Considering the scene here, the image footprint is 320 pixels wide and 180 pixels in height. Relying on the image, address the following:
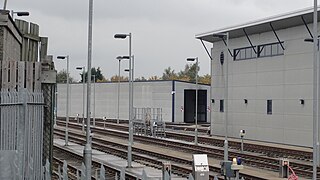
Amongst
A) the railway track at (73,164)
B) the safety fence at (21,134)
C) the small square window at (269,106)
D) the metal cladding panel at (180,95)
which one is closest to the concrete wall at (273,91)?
the small square window at (269,106)

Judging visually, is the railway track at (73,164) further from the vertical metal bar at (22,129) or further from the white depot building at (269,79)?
the white depot building at (269,79)

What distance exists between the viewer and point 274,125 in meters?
45.3

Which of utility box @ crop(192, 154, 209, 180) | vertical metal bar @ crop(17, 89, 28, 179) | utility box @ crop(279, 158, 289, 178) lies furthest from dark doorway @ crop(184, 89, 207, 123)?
vertical metal bar @ crop(17, 89, 28, 179)

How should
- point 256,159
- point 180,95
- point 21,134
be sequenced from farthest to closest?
1. point 180,95
2. point 256,159
3. point 21,134

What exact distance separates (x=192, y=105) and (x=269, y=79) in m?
42.8

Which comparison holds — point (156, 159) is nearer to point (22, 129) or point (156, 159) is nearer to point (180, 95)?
point (22, 129)

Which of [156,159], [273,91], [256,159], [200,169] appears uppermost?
[273,91]

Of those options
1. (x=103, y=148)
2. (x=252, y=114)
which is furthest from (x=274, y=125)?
(x=103, y=148)

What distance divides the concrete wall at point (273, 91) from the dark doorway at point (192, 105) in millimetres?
31719

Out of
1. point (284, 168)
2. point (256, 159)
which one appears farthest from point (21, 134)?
point (256, 159)

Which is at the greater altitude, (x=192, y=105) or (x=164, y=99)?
(x=164, y=99)

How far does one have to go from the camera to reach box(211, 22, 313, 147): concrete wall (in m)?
41.6

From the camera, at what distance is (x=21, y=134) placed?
502 inches

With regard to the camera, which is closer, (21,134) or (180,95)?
(21,134)
